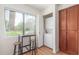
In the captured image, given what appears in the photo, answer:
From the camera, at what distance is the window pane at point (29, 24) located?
1534 mm

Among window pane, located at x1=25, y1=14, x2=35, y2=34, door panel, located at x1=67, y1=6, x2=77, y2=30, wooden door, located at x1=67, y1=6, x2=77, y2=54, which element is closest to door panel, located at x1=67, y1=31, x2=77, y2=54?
wooden door, located at x1=67, y1=6, x2=77, y2=54

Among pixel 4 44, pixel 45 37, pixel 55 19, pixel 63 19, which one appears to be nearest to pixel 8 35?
pixel 4 44

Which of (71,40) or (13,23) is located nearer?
(13,23)

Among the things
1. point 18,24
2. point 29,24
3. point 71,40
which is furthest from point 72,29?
point 18,24

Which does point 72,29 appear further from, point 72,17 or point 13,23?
point 13,23

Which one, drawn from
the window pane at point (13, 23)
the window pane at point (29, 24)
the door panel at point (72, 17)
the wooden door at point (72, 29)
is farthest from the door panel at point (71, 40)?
the window pane at point (13, 23)

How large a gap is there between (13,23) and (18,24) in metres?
0.08

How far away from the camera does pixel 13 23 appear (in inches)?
57.6

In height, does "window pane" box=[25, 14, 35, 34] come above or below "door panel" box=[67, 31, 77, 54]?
above

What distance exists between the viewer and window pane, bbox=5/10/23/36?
1.46 metres

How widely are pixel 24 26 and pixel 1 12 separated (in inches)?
19.5

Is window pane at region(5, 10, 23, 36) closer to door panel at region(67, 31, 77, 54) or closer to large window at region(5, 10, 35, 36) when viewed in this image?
large window at region(5, 10, 35, 36)

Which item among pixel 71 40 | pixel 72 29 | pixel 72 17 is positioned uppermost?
pixel 72 17
